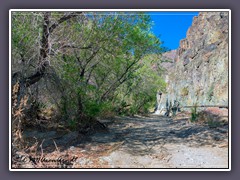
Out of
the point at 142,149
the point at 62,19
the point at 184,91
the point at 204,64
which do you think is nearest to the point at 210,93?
the point at 204,64

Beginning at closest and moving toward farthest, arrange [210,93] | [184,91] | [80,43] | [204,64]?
[80,43] < [210,93] < [204,64] < [184,91]

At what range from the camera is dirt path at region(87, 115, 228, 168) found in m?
5.14

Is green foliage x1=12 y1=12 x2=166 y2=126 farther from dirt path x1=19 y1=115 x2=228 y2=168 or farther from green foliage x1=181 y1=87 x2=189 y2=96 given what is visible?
green foliage x1=181 y1=87 x2=189 y2=96

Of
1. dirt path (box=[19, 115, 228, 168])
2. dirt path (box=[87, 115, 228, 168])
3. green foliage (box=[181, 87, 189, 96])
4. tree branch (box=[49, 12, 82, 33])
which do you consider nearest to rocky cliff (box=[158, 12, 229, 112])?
green foliage (box=[181, 87, 189, 96])

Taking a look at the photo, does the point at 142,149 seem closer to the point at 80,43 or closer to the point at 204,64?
the point at 80,43

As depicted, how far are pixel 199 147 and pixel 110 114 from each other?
326 inches

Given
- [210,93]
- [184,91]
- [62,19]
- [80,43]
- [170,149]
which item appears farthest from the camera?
[184,91]

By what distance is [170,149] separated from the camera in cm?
654

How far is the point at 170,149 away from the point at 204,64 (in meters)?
7.90

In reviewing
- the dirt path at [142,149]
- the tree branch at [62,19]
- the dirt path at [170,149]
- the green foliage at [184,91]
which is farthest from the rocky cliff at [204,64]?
the tree branch at [62,19]

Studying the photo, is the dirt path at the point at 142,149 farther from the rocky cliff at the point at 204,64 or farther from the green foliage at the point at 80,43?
the rocky cliff at the point at 204,64

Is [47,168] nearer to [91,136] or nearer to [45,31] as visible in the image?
[45,31]

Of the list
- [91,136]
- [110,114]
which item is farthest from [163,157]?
[110,114]

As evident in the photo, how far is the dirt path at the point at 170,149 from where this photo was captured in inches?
203
